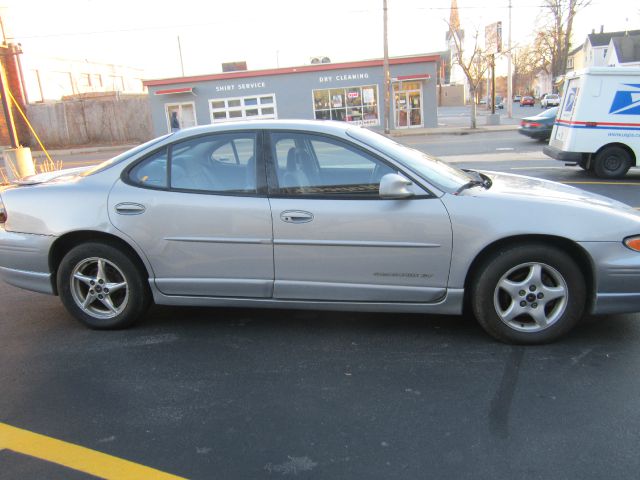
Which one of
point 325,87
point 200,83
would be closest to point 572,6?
point 325,87

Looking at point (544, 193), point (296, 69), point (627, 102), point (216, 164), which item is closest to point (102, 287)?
point (216, 164)

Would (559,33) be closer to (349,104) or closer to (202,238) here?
(349,104)

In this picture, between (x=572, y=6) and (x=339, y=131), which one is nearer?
(x=339, y=131)

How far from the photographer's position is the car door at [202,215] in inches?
148

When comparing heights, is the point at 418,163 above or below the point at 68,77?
below

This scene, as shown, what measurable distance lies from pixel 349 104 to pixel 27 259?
27967 millimetres

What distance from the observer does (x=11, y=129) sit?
42.6ft

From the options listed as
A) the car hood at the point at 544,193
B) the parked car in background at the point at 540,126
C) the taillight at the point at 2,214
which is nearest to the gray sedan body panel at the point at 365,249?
the car hood at the point at 544,193

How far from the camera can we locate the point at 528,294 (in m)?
3.55

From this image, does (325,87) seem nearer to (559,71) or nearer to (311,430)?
(311,430)

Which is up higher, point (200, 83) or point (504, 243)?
point (200, 83)

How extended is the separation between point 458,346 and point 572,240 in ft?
3.38

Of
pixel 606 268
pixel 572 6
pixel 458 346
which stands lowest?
pixel 458 346

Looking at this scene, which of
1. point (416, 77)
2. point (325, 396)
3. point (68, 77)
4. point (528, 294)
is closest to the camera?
point (325, 396)
